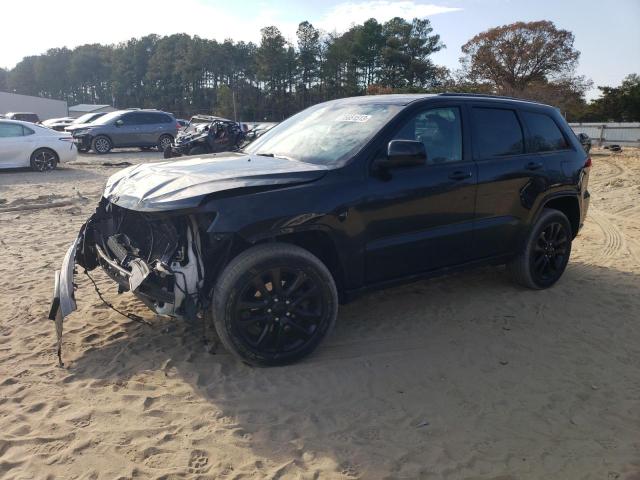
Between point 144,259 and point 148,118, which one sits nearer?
point 144,259

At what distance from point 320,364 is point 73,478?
5.53 ft

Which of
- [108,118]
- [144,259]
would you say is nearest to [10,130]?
[108,118]

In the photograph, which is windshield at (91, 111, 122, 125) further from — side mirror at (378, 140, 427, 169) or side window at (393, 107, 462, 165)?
side mirror at (378, 140, 427, 169)

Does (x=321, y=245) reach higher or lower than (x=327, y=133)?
lower

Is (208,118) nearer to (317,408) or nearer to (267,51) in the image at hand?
(317,408)

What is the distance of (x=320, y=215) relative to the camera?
3.52 metres

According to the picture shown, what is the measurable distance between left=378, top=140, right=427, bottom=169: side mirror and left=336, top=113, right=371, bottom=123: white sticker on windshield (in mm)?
495

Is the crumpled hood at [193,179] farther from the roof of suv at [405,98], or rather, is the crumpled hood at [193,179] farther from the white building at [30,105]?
the white building at [30,105]

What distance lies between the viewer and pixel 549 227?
5156 mm

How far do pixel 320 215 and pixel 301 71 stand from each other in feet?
Result: 200

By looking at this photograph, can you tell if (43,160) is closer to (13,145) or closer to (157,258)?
(13,145)

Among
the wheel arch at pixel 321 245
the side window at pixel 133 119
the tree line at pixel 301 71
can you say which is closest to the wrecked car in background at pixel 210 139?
the side window at pixel 133 119

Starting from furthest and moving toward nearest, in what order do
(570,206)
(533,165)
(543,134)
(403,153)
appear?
(570,206)
(543,134)
(533,165)
(403,153)

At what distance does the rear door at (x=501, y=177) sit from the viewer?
447cm
